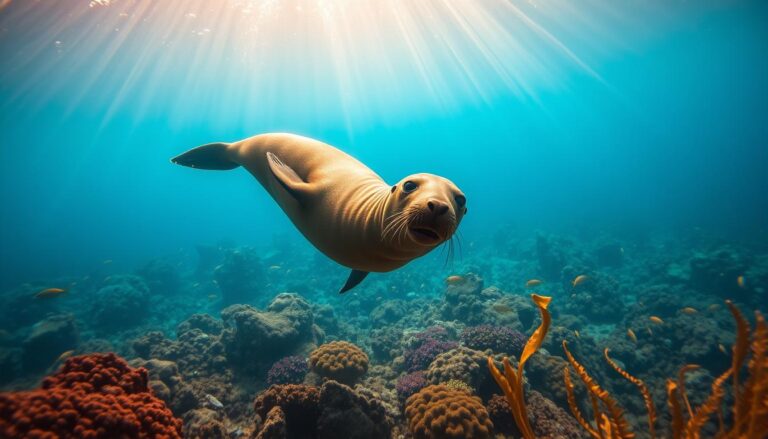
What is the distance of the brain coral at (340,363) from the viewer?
505cm

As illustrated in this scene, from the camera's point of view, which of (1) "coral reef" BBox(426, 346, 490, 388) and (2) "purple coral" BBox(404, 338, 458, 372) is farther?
(2) "purple coral" BBox(404, 338, 458, 372)

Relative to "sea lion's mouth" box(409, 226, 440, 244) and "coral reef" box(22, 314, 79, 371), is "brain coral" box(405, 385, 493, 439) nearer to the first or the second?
"sea lion's mouth" box(409, 226, 440, 244)

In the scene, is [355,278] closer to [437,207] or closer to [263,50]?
[437,207]

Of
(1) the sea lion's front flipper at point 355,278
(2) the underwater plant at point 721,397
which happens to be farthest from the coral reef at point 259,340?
(2) the underwater plant at point 721,397

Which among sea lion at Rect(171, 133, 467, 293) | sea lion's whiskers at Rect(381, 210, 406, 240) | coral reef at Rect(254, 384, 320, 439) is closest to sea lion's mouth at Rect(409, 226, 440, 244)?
sea lion at Rect(171, 133, 467, 293)

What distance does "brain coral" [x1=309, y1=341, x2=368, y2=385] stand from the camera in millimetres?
5055

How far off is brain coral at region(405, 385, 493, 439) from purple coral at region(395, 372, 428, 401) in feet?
3.47

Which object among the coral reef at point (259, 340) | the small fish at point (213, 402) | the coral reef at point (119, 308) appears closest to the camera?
the small fish at point (213, 402)

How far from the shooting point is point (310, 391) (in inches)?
143

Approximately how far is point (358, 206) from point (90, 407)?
75.1 inches

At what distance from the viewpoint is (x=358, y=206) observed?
6.94 feet

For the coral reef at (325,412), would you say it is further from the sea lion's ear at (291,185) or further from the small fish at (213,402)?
the sea lion's ear at (291,185)

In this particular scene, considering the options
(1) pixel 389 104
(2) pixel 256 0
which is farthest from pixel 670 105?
(2) pixel 256 0

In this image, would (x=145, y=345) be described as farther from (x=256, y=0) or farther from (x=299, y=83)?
(x=299, y=83)
